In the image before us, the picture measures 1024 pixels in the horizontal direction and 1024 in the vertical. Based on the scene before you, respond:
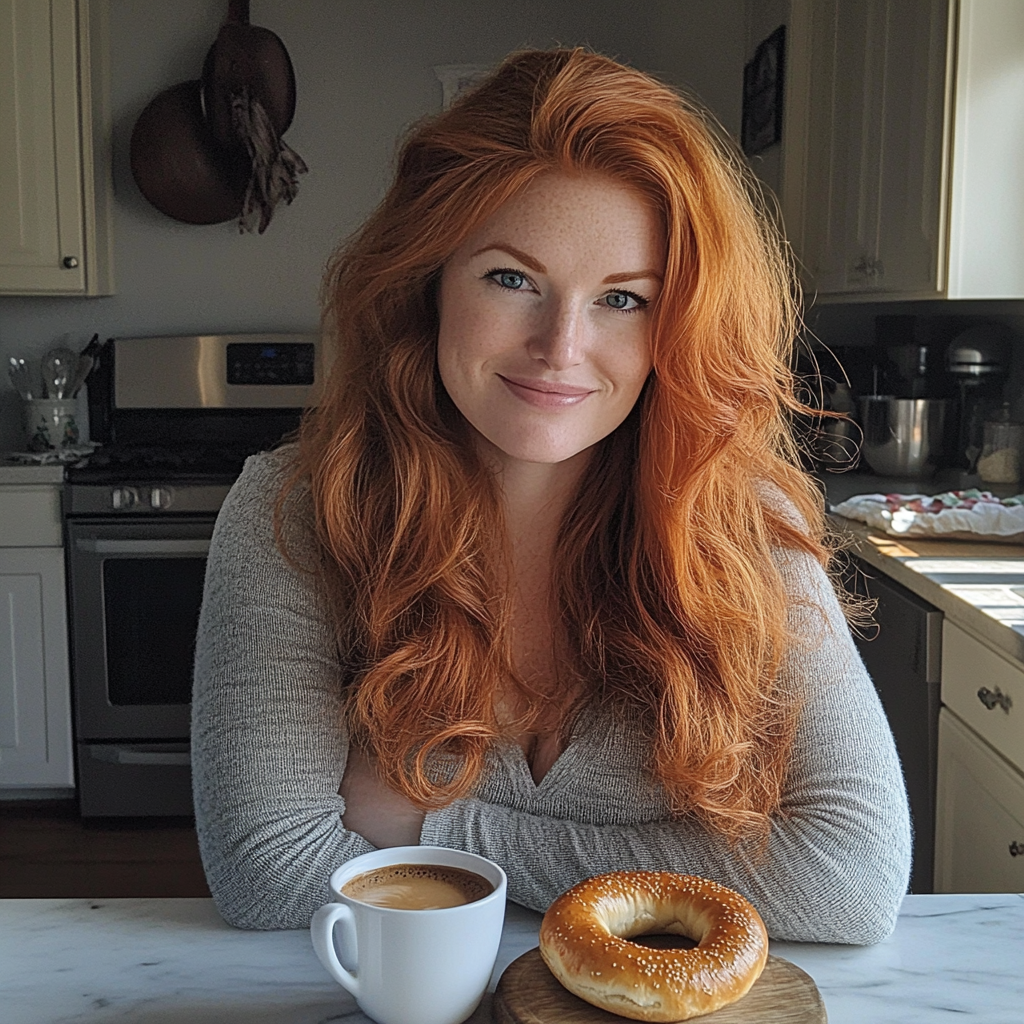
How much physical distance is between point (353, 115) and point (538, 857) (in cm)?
324

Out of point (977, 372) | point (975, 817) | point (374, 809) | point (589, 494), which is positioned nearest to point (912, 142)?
point (977, 372)

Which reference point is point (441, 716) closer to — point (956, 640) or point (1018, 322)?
point (956, 640)

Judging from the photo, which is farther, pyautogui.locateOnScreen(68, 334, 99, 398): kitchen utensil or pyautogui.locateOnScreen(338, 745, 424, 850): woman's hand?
pyautogui.locateOnScreen(68, 334, 99, 398): kitchen utensil

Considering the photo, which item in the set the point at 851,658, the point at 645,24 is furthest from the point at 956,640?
the point at 645,24

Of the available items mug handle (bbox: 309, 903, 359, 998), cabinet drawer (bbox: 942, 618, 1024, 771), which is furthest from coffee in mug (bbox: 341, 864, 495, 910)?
cabinet drawer (bbox: 942, 618, 1024, 771)

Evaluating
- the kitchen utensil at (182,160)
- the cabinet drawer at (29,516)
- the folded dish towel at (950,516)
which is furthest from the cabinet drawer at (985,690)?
the kitchen utensil at (182,160)

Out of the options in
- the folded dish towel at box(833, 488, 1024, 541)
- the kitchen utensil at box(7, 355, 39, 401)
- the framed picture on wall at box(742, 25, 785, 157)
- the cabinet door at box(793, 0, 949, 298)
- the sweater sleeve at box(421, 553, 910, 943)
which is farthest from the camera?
the kitchen utensil at box(7, 355, 39, 401)

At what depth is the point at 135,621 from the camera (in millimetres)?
3273

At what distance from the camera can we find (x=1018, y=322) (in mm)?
2939

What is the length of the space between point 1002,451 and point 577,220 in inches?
81.0

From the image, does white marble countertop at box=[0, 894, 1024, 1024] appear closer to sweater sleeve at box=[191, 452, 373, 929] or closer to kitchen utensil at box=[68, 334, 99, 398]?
sweater sleeve at box=[191, 452, 373, 929]

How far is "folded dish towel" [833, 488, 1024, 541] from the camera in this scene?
2264mm

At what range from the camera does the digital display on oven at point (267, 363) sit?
12.4ft

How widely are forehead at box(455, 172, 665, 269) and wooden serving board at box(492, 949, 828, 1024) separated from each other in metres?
0.58
